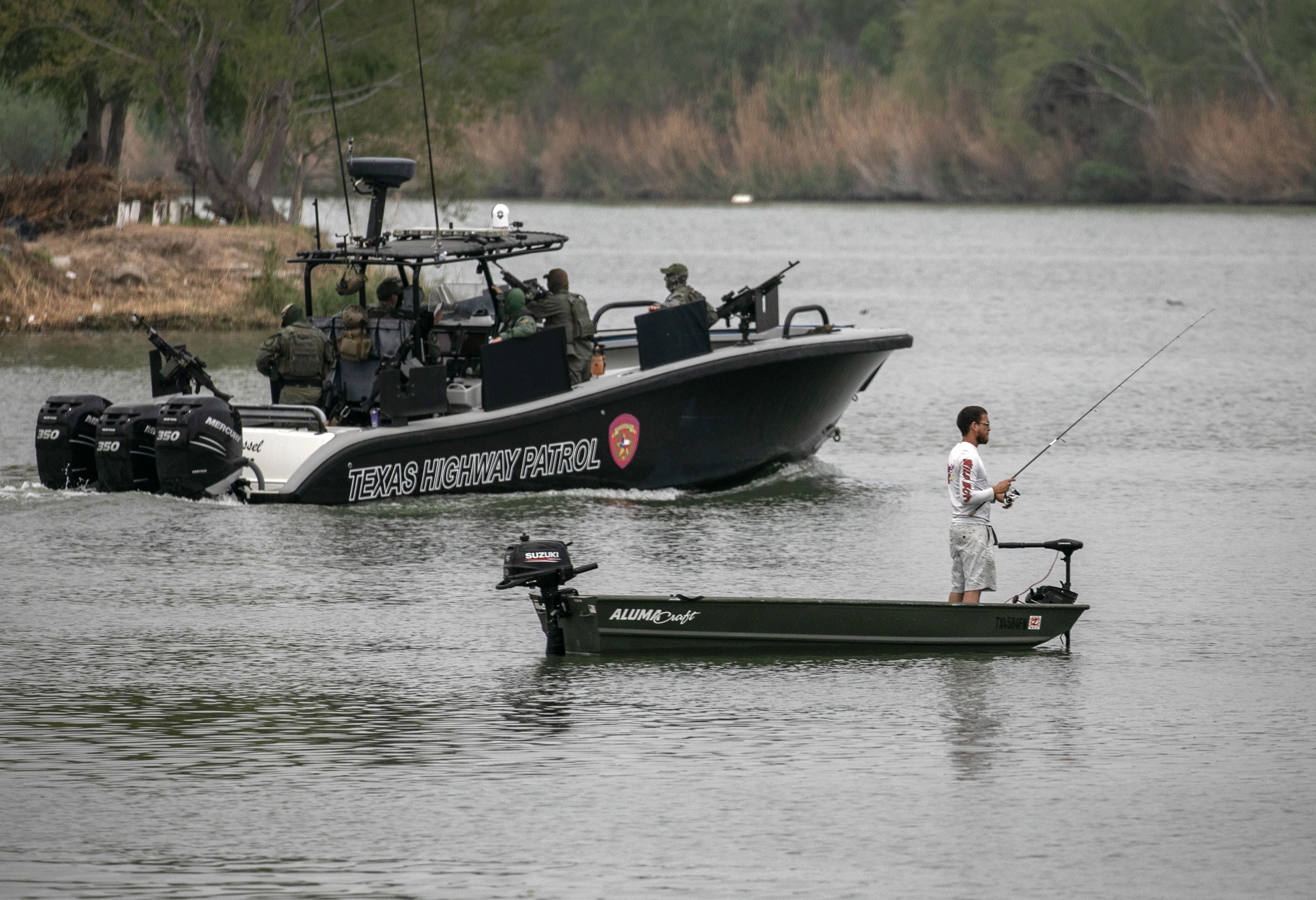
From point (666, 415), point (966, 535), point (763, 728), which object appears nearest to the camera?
point (763, 728)

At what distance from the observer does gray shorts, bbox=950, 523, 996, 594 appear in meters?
10.5

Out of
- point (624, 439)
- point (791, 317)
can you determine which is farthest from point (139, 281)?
point (791, 317)

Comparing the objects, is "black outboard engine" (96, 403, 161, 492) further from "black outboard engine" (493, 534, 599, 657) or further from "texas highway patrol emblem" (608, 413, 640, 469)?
"black outboard engine" (493, 534, 599, 657)

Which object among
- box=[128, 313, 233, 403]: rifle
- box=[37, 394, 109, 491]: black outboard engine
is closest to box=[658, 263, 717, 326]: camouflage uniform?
box=[128, 313, 233, 403]: rifle

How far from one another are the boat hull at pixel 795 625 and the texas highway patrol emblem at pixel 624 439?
4.88 metres

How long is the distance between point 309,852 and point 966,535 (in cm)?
431

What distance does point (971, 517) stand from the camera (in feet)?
34.6

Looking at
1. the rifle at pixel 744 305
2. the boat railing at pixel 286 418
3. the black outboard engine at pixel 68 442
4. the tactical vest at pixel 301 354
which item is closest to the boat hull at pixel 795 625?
the boat railing at pixel 286 418

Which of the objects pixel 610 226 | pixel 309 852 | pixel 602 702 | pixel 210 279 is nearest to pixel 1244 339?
pixel 210 279

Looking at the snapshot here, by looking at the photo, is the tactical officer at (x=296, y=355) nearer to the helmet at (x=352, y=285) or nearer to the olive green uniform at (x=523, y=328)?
the helmet at (x=352, y=285)

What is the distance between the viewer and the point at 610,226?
6450cm

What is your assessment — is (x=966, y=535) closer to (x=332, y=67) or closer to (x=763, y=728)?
(x=763, y=728)

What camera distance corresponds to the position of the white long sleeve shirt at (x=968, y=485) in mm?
10406

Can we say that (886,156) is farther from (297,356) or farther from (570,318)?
(297,356)
